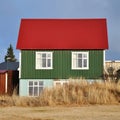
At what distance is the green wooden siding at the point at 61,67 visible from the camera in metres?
43.9

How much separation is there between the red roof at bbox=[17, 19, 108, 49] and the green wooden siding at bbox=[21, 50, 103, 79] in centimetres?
86

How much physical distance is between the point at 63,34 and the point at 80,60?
4.30m

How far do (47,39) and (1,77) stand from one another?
24.1 feet

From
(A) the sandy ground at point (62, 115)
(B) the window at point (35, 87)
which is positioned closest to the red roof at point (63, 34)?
(B) the window at point (35, 87)

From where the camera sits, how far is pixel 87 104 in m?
27.7

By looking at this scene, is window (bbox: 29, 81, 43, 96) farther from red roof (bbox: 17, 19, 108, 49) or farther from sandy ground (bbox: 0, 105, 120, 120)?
sandy ground (bbox: 0, 105, 120, 120)

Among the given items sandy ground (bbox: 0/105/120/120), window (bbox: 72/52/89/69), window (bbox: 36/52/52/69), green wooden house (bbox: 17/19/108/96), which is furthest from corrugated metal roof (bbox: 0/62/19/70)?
sandy ground (bbox: 0/105/120/120)

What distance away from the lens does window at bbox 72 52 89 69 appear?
44.0 metres

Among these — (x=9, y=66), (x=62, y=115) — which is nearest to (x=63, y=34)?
A: (x=9, y=66)

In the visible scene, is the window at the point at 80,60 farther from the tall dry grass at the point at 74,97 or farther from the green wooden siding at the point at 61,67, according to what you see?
the tall dry grass at the point at 74,97

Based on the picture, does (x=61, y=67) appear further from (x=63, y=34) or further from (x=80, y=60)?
(x=63, y=34)

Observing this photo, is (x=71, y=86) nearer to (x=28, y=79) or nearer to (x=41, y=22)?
(x=28, y=79)

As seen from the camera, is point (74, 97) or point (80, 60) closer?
point (74, 97)

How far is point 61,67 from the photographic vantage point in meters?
44.2
